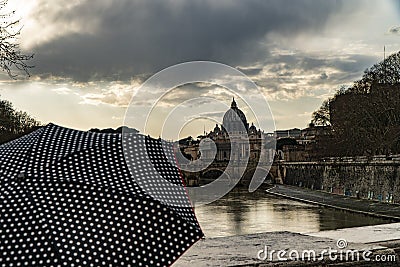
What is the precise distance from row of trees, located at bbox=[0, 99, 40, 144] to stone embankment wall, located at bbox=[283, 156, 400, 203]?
1897cm

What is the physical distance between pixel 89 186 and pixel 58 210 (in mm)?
151

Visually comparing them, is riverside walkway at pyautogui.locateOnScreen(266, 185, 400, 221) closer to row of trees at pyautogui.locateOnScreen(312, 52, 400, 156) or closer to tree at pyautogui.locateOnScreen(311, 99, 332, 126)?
row of trees at pyautogui.locateOnScreen(312, 52, 400, 156)

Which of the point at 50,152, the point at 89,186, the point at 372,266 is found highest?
the point at 50,152

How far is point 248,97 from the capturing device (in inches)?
120

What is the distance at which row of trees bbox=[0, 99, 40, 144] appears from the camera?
2034cm

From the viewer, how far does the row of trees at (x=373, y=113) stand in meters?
29.8

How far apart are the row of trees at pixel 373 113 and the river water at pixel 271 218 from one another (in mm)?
4646

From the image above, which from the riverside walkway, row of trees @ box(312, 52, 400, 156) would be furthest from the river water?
row of trees @ box(312, 52, 400, 156)

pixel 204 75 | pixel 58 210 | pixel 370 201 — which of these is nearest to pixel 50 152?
pixel 58 210

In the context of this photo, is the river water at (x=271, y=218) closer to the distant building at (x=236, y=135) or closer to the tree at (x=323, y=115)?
the tree at (x=323, y=115)

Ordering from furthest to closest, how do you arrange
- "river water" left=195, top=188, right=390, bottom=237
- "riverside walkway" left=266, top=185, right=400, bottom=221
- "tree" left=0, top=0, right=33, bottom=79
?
1. "riverside walkway" left=266, top=185, right=400, bottom=221
2. "river water" left=195, top=188, right=390, bottom=237
3. "tree" left=0, top=0, right=33, bottom=79

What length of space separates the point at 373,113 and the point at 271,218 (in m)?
8.39

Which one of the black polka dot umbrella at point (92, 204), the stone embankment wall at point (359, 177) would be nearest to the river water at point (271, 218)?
the stone embankment wall at point (359, 177)

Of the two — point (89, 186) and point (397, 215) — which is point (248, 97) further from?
point (397, 215)
